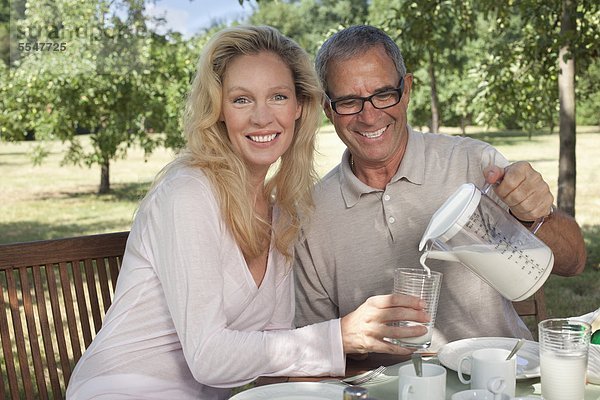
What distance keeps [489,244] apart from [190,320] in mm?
772

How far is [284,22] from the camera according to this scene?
4584 cm

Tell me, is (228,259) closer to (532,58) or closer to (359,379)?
(359,379)

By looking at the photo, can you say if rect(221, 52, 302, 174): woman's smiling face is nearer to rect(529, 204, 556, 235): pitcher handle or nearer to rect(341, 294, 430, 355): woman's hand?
rect(341, 294, 430, 355): woman's hand

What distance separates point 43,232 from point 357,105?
30.3ft

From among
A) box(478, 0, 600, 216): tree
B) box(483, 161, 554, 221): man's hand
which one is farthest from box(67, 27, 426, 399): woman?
box(478, 0, 600, 216): tree

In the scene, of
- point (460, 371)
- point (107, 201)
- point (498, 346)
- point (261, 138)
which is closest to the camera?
point (460, 371)

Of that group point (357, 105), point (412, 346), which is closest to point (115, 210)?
point (357, 105)

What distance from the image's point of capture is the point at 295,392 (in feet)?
6.23

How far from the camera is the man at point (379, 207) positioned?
9.05 ft

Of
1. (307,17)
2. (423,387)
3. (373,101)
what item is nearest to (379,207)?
(373,101)

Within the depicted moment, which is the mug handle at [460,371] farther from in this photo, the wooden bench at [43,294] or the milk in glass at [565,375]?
the wooden bench at [43,294]

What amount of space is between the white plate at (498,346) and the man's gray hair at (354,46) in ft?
3.39

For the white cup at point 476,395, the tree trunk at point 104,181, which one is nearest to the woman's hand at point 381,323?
the white cup at point 476,395

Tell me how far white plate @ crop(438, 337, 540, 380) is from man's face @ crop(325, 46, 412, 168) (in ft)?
2.76
